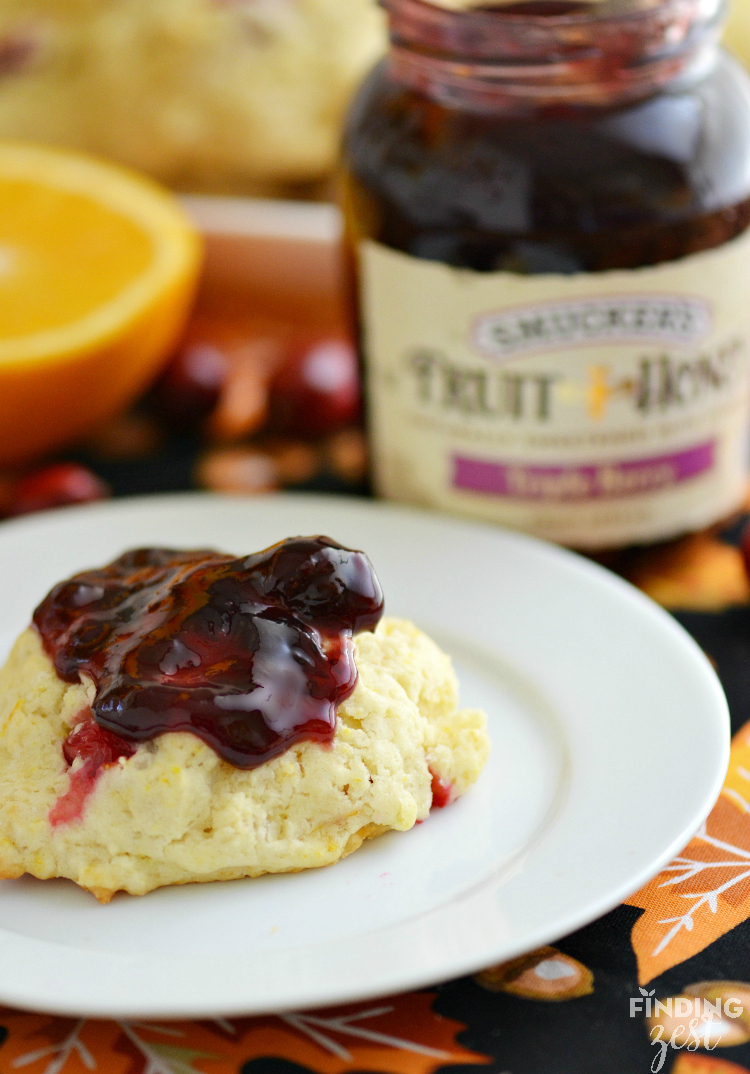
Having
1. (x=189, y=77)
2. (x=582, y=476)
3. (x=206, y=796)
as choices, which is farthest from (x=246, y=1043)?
(x=189, y=77)

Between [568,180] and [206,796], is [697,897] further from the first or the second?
[568,180]

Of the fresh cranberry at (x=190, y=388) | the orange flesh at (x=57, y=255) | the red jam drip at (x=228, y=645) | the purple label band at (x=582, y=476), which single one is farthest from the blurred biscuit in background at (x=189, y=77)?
the red jam drip at (x=228, y=645)

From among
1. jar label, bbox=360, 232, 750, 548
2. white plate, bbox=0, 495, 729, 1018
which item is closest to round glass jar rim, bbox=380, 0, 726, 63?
jar label, bbox=360, 232, 750, 548

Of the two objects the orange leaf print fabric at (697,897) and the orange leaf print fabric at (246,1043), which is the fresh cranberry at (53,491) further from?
the orange leaf print fabric at (697,897)

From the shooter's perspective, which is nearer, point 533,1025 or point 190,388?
point 533,1025

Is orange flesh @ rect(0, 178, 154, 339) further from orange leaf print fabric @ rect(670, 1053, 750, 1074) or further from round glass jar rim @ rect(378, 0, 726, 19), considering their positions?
orange leaf print fabric @ rect(670, 1053, 750, 1074)
